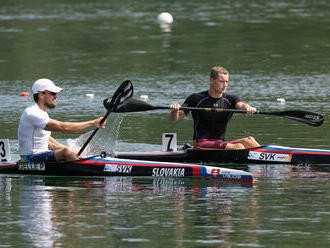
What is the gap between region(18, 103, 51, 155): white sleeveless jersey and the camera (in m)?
16.9

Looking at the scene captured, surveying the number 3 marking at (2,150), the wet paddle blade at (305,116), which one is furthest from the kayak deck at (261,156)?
the number 3 marking at (2,150)

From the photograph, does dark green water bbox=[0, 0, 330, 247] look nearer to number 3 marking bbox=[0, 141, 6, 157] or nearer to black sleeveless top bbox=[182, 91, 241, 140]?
number 3 marking bbox=[0, 141, 6, 157]

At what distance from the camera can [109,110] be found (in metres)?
17.6

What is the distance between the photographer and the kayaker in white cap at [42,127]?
16797mm

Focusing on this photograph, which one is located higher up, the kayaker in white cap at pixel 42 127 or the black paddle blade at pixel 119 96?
the black paddle blade at pixel 119 96

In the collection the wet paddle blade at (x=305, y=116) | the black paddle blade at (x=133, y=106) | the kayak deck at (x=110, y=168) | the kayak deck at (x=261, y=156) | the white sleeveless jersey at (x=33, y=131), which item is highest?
the black paddle blade at (x=133, y=106)

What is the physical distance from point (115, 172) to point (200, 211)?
3.09 meters

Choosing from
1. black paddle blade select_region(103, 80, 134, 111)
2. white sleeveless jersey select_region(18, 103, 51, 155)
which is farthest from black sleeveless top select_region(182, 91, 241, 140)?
white sleeveless jersey select_region(18, 103, 51, 155)

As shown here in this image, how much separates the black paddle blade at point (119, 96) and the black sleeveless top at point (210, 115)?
1.16 meters

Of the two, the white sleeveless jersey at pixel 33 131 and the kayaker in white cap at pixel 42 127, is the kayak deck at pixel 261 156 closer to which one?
the kayaker in white cap at pixel 42 127

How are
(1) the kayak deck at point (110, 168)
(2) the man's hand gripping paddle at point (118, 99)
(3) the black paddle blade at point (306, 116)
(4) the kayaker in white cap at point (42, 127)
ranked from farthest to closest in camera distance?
(3) the black paddle blade at point (306, 116) < (2) the man's hand gripping paddle at point (118, 99) < (1) the kayak deck at point (110, 168) < (4) the kayaker in white cap at point (42, 127)

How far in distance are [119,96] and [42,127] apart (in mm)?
1650

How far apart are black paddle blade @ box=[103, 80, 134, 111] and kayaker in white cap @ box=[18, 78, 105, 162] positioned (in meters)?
0.78

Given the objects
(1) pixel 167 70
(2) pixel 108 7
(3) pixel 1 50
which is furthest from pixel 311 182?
(2) pixel 108 7
